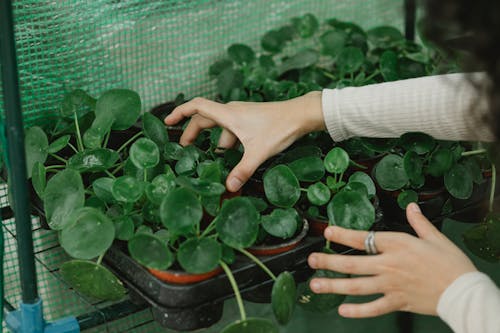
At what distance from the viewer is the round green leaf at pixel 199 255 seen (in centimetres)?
82

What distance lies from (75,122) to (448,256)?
61 cm

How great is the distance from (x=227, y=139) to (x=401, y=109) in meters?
0.27

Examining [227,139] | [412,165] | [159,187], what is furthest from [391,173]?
[159,187]

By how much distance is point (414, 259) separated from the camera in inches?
33.7

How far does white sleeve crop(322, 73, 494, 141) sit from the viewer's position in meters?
1.06

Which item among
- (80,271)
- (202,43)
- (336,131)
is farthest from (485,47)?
(202,43)

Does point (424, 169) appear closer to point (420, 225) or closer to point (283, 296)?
point (420, 225)

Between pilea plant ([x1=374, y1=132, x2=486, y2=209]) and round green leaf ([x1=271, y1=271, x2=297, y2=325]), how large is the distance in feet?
0.89

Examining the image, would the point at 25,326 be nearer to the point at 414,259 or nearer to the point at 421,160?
the point at 414,259

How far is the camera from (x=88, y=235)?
0.87 m

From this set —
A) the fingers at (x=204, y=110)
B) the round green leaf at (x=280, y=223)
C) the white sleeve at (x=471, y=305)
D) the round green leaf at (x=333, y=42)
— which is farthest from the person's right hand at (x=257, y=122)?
the round green leaf at (x=333, y=42)

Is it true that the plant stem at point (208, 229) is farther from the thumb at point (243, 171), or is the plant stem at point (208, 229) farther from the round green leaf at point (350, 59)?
the round green leaf at point (350, 59)

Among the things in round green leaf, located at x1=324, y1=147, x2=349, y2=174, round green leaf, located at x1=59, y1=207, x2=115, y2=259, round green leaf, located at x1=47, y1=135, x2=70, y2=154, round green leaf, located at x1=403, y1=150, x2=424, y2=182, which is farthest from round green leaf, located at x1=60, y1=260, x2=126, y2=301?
round green leaf, located at x1=403, y1=150, x2=424, y2=182

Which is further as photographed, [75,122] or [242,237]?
[75,122]
